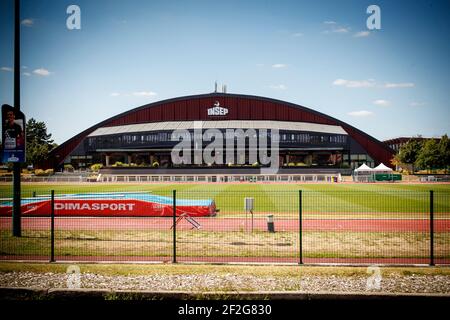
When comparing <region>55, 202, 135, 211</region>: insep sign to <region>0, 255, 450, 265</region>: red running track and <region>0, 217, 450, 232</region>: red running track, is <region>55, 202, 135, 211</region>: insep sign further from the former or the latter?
<region>0, 255, 450, 265</region>: red running track

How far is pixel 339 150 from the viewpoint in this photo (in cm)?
7781

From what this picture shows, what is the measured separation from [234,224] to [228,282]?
9.71 m

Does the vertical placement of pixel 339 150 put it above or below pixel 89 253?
above

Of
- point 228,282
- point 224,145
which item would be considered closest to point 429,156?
point 224,145

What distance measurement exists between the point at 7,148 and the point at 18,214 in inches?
106

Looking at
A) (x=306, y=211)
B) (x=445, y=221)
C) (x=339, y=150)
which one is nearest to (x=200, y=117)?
(x=339, y=150)

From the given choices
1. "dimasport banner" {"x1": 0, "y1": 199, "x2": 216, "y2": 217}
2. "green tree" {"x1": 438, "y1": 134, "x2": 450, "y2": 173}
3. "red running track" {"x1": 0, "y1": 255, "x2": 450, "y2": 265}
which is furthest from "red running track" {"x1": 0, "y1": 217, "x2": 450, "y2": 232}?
"green tree" {"x1": 438, "y1": 134, "x2": 450, "y2": 173}

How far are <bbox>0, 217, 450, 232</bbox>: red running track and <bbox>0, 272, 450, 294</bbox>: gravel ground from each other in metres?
7.83

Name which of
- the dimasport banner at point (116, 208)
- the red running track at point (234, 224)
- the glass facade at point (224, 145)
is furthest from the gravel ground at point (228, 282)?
the glass facade at point (224, 145)

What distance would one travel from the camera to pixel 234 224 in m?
18.0

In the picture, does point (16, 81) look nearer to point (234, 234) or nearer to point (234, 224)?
point (234, 234)

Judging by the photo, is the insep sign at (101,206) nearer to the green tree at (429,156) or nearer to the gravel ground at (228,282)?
the gravel ground at (228,282)
